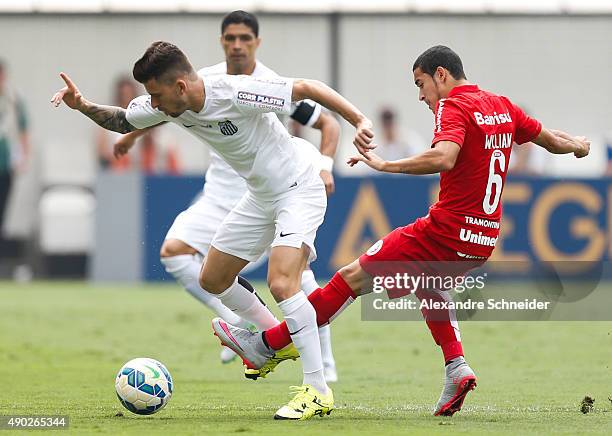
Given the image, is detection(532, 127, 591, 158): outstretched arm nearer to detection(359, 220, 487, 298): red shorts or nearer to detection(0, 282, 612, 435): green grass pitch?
detection(359, 220, 487, 298): red shorts

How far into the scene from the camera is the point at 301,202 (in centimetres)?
807

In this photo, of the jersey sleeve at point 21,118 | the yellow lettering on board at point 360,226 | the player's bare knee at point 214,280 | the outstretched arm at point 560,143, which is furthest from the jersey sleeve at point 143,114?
the jersey sleeve at point 21,118

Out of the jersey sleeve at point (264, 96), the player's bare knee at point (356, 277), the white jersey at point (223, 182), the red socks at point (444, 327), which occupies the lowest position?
the red socks at point (444, 327)

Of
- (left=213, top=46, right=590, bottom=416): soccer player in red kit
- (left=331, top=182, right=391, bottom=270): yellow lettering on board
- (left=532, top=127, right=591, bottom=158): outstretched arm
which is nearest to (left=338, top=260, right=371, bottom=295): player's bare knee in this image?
(left=213, top=46, right=590, bottom=416): soccer player in red kit

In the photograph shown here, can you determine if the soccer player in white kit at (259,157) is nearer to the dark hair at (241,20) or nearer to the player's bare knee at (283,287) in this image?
the player's bare knee at (283,287)

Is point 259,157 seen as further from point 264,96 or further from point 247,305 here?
point 247,305

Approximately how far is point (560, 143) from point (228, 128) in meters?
2.01

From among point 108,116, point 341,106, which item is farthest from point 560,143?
point 108,116

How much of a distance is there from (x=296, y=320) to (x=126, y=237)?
1081 cm

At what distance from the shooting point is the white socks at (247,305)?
8578 millimetres

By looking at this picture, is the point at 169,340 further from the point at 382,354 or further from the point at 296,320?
the point at 296,320

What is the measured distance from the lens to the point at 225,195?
10.5 meters

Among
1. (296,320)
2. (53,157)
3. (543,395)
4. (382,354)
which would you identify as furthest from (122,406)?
(53,157)

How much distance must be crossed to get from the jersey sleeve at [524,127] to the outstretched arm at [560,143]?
5 centimetres
